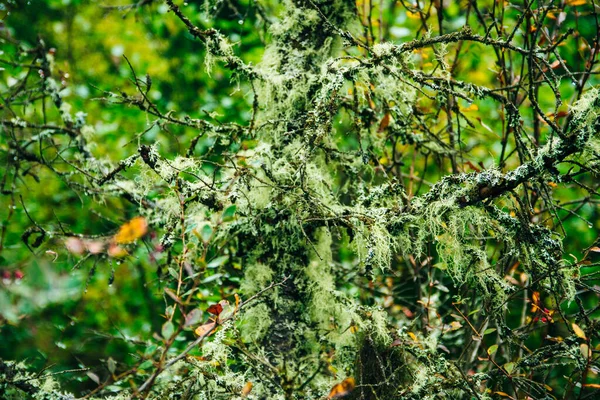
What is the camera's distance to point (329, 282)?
7.10 ft

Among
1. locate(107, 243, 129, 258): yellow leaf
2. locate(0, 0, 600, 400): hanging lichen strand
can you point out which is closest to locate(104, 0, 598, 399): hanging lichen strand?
locate(0, 0, 600, 400): hanging lichen strand

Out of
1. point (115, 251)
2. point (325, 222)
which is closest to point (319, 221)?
point (325, 222)

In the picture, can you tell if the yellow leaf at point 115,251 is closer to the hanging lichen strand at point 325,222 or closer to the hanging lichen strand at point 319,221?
the hanging lichen strand at point 319,221

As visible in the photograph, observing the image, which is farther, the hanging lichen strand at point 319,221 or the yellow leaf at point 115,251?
the hanging lichen strand at point 319,221

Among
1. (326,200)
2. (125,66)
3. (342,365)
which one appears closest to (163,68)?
(125,66)

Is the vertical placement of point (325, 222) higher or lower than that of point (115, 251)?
higher

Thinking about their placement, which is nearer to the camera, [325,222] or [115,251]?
[115,251]

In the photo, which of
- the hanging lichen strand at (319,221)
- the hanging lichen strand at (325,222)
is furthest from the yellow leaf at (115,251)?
the hanging lichen strand at (325,222)

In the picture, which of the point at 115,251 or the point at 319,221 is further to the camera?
the point at 319,221

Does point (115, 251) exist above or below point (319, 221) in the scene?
below

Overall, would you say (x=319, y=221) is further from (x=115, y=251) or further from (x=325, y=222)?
(x=115, y=251)

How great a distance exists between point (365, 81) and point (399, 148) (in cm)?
189

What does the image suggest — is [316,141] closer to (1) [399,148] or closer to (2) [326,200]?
(2) [326,200]

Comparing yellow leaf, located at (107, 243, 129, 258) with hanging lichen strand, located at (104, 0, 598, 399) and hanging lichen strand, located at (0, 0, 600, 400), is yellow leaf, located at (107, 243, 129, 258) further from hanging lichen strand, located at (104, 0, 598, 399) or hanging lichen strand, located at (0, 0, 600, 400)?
hanging lichen strand, located at (104, 0, 598, 399)
